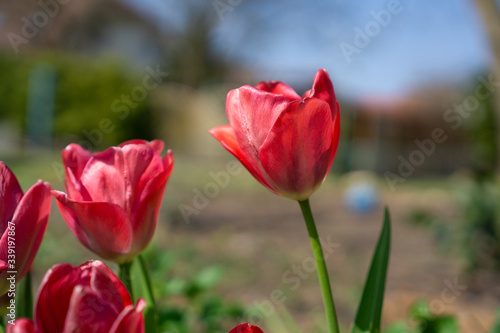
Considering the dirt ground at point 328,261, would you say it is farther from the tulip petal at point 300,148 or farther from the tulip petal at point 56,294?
the tulip petal at point 56,294

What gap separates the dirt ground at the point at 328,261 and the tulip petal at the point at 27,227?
4.02 ft

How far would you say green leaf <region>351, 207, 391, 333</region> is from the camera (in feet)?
1.83

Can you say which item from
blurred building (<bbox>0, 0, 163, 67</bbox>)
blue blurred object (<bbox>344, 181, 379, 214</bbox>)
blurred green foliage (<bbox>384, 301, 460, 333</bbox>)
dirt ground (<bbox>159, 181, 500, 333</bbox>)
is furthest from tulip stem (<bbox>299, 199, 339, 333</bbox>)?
blurred building (<bbox>0, 0, 163, 67</bbox>)

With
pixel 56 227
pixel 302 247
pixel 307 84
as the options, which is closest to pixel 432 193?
pixel 307 84

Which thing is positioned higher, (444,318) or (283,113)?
(283,113)

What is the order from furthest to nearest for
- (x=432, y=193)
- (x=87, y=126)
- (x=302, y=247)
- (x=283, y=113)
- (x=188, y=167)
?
(x=87, y=126) → (x=188, y=167) → (x=432, y=193) → (x=302, y=247) → (x=283, y=113)

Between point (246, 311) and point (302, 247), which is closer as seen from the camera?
point (246, 311)

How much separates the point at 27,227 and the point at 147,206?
5.1 inches

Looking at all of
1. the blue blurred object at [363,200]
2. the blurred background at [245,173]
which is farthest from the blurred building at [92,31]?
the blue blurred object at [363,200]

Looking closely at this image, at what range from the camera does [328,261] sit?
4.20 meters

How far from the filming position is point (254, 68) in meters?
21.5

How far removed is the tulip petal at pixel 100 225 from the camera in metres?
0.52

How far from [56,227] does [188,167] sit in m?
5.83

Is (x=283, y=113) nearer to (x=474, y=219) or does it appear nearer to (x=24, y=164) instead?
(x=474, y=219)
